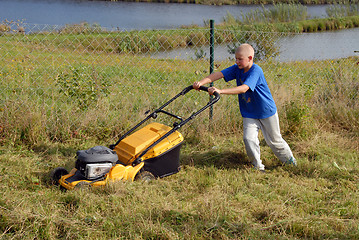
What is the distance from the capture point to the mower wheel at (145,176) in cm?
377

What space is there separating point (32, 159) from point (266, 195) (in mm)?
2611

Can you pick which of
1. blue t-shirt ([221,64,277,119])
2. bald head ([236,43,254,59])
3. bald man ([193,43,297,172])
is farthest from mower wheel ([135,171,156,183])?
bald head ([236,43,254,59])

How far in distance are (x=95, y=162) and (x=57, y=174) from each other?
631mm

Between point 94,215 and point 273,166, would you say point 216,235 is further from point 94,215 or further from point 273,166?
point 273,166

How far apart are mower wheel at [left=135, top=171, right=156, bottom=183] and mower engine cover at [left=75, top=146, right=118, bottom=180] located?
302 mm

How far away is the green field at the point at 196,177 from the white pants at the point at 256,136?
19 cm

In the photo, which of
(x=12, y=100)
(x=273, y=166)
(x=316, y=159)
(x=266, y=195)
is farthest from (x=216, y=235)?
(x=12, y=100)

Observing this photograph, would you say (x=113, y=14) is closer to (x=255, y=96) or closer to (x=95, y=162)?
(x=255, y=96)

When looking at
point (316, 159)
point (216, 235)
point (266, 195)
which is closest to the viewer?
point (216, 235)

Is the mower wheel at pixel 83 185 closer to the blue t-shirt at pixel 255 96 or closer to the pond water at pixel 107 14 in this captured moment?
the blue t-shirt at pixel 255 96

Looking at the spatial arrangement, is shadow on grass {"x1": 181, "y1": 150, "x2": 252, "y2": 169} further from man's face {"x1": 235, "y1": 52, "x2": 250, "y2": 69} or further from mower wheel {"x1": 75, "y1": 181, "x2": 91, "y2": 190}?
mower wheel {"x1": 75, "y1": 181, "x2": 91, "y2": 190}

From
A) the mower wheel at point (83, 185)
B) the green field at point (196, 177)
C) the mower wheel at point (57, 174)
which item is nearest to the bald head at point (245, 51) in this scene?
the green field at point (196, 177)

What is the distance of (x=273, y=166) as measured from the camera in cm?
453

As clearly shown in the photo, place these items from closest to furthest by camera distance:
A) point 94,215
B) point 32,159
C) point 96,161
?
point 94,215, point 96,161, point 32,159
